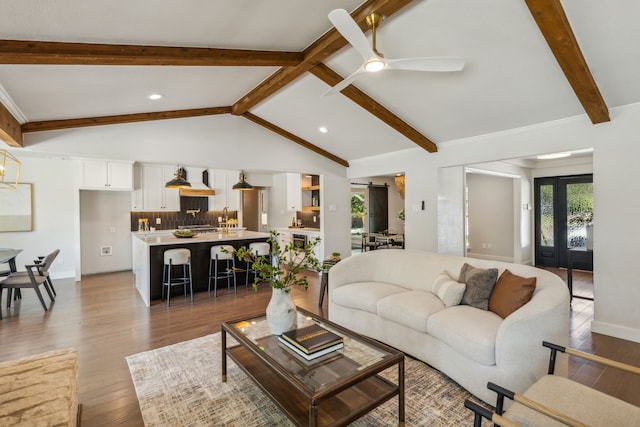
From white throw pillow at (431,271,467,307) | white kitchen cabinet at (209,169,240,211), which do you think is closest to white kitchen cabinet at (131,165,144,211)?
white kitchen cabinet at (209,169,240,211)

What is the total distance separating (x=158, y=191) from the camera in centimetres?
730

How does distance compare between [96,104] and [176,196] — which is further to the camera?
[176,196]

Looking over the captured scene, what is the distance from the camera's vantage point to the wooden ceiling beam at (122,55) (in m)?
2.47

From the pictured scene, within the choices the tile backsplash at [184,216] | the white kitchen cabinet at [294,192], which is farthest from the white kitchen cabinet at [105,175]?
the white kitchen cabinet at [294,192]

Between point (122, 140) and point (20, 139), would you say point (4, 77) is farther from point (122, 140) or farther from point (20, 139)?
point (122, 140)

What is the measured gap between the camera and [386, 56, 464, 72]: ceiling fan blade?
259cm

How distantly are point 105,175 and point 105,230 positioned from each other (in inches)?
53.3

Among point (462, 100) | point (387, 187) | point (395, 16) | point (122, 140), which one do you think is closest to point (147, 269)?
point (122, 140)

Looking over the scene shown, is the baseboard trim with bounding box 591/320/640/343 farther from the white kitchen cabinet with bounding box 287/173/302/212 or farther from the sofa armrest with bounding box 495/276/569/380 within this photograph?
the white kitchen cabinet with bounding box 287/173/302/212

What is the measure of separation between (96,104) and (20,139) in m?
1.13

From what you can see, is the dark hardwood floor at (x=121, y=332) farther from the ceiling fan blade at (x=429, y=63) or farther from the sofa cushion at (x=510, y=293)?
the ceiling fan blade at (x=429, y=63)

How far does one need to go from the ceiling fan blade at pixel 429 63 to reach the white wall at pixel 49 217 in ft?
21.7

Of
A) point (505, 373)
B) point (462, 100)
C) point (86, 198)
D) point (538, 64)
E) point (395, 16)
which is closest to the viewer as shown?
point (505, 373)

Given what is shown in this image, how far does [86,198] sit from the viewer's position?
6.71 meters
